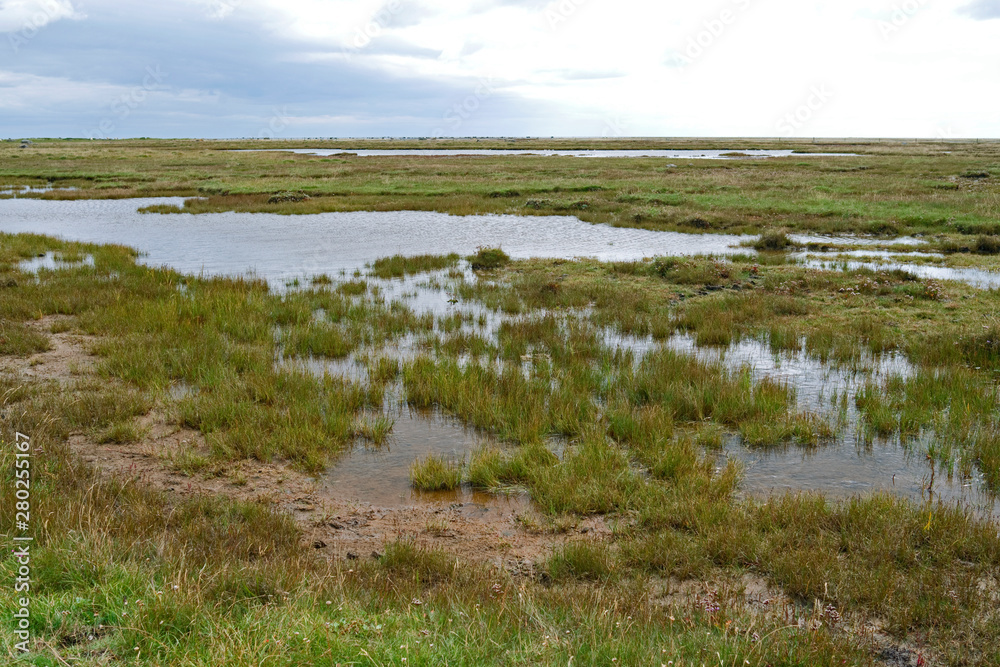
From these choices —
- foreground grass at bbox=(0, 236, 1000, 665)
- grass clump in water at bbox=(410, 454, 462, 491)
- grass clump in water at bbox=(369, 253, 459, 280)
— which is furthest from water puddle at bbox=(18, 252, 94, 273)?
grass clump in water at bbox=(410, 454, 462, 491)

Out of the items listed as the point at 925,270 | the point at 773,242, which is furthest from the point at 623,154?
the point at 925,270

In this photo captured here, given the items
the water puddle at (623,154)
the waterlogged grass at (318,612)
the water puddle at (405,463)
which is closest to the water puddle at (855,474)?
the waterlogged grass at (318,612)

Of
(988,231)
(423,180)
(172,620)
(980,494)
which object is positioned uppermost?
(423,180)

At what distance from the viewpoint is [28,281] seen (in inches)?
687

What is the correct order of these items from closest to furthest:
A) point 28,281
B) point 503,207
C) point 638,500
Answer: point 638,500, point 28,281, point 503,207

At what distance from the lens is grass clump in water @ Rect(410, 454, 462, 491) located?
24.8 ft

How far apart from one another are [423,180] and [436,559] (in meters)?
50.8

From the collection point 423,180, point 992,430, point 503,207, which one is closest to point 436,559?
point 992,430

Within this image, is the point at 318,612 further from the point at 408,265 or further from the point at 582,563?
the point at 408,265

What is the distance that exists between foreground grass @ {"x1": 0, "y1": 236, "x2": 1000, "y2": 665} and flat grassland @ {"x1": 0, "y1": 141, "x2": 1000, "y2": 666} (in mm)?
37

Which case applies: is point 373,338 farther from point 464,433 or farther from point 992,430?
point 992,430

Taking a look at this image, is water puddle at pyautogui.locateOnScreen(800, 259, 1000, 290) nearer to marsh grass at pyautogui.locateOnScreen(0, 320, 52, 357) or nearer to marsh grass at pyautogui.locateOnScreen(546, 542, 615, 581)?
marsh grass at pyautogui.locateOnScreen(546, 542, 615, 581)

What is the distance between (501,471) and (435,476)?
0.81 meters

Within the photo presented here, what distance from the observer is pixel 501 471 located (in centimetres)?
771
